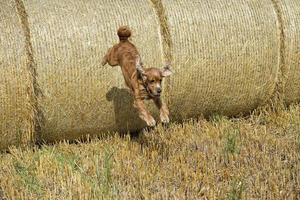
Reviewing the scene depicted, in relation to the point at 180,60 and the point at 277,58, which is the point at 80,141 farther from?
the point at 277,58

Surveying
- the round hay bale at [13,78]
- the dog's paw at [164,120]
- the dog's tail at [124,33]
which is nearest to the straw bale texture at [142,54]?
the round hay bale at [13,78]

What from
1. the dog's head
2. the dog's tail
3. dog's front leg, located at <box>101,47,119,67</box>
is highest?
the dog's tail

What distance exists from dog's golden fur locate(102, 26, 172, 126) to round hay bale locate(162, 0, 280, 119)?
3.18 feet

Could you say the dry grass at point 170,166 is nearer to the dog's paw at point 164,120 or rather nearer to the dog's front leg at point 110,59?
the dog's paw at point 164,120

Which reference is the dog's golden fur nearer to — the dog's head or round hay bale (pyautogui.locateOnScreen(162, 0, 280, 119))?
the dog's head

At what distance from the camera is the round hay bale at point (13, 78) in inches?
242

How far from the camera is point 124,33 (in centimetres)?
614

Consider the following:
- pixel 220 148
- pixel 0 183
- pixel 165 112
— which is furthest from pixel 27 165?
pixel 220 148

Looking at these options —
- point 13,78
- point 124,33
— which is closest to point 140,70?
point 124,33

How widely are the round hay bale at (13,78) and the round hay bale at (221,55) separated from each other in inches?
69.1

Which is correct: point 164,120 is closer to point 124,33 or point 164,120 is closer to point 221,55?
point 124,33

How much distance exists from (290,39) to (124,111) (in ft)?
7.89

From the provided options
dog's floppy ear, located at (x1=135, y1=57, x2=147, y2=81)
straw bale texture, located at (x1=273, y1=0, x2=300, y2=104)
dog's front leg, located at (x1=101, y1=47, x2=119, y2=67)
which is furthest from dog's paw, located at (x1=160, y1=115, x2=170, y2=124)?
straw bale texture, located at (x1=273, y1=0, x2=300, y2=104)

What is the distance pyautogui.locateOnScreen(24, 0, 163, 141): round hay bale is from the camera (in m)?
6.36
